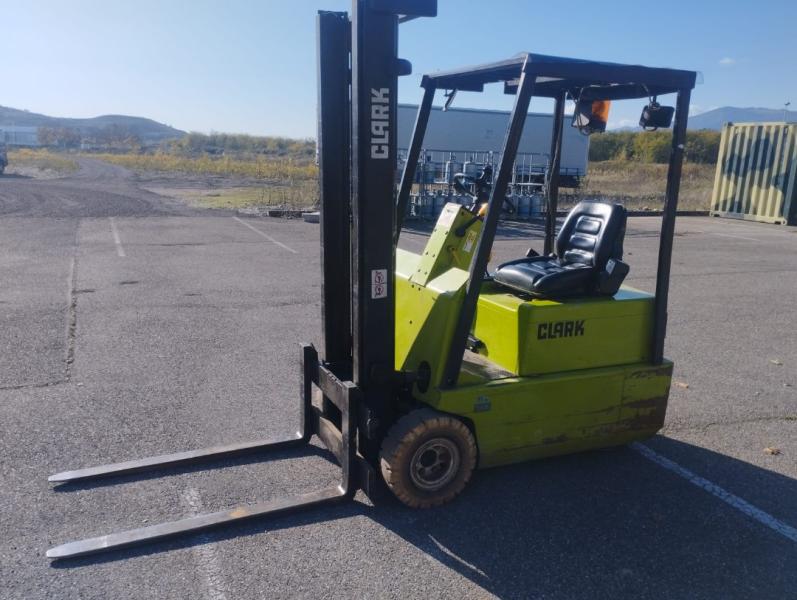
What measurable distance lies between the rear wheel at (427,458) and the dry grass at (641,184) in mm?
23884

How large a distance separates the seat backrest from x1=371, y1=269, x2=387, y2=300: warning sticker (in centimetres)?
161

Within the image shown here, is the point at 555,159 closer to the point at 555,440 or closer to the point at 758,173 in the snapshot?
the point at 555,440

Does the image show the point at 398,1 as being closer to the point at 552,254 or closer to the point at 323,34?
the point at 323,34

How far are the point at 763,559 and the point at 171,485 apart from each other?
3555 mm

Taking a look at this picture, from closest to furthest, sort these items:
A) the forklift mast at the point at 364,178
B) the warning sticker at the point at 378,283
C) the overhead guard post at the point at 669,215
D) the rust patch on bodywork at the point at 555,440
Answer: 1. the forklift mast at the point at 364,178
2. the warning sticker at the point at 378,283
3. the overhead guard post at the point at 669,215
4. the rust patch on bodywork at the point at 555,440

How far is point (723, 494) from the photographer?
14.6 feet

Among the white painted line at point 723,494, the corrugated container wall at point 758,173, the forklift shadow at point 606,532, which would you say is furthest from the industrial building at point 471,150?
the forklift shadow at point 606,532

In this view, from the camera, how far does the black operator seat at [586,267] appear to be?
4.58 m

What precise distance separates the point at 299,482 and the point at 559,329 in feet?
6.51

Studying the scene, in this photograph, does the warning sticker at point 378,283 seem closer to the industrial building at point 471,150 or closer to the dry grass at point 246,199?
the industrial building at point 471,150

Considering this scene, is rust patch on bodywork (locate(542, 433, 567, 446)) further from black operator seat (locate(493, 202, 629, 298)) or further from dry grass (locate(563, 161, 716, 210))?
dry grass (locate(563, 161, 716, 210))

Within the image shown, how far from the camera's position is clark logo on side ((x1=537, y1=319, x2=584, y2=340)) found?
4367mm

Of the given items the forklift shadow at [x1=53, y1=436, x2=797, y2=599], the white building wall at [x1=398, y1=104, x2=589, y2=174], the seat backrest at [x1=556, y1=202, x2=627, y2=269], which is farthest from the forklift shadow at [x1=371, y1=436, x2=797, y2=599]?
the white building wall at [x1=398, y1=104, x2=589, y2=174]

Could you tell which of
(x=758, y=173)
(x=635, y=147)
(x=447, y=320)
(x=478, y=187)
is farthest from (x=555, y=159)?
(x=635, y=147)
